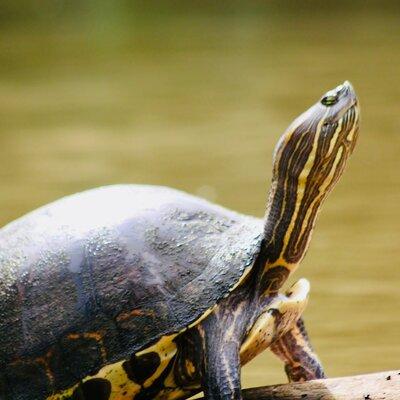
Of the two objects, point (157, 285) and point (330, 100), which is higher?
point (330, 100)

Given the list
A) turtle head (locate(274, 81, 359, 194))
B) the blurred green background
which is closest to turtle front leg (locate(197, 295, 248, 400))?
turtle head (locate(274, 81, 359, 194))

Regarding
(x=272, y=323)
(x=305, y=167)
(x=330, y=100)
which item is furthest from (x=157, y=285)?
(x=330, y=100)

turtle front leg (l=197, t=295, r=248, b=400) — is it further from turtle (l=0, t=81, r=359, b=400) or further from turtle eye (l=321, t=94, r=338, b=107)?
turtle eye (l=321, t=94, r=338, b=107)

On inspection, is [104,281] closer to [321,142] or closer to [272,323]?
[272,323]

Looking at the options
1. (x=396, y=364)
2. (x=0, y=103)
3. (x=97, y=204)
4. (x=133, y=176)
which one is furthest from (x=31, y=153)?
(x=97, y=204)

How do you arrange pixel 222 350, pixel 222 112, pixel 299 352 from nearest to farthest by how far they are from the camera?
pixel 222 350 < pixel 299 352 < pixel 222 112

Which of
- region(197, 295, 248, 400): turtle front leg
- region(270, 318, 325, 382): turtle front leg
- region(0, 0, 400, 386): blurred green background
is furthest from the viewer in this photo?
region(0, 0, 400, 386): blurred green background

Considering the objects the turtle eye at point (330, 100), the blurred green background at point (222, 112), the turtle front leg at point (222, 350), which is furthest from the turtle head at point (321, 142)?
the blurred green background at point (222, 112)
